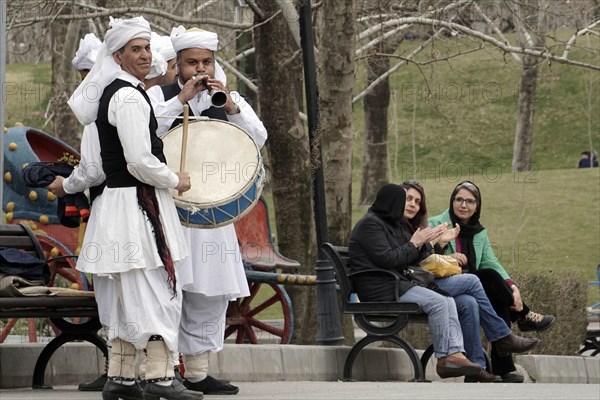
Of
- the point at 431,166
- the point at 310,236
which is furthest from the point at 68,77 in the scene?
the point at 431,166

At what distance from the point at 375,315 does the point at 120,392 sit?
3313 millimetres

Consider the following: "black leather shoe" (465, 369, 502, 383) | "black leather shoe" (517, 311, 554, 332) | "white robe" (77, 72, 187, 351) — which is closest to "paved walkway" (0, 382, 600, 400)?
"black leather shoe" (465, 369, 502, 383)

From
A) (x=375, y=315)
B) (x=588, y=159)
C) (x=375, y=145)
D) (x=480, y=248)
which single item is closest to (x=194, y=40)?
(x=375, y=315)

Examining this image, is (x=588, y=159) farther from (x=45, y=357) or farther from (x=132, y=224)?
(x=132, y=224)

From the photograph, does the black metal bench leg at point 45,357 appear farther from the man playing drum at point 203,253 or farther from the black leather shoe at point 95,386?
the man playing drum at point 203,253

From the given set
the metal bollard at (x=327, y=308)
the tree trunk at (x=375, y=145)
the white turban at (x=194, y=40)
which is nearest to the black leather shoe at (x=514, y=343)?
the metal bollard at (x=327, y=308)

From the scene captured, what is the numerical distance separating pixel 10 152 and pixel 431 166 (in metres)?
39.3

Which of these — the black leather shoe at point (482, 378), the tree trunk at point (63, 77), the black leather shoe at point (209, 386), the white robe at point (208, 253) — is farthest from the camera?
the tree trunk at point (63, 77)

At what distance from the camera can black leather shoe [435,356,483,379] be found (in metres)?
10.3

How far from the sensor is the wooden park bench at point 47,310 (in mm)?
8766

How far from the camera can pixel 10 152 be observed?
40.0 ft

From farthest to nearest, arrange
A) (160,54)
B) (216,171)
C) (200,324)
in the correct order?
(160,54), (200,324), (216,171)

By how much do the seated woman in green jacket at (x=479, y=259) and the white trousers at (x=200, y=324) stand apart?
3191 millimetres

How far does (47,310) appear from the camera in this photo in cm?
904
